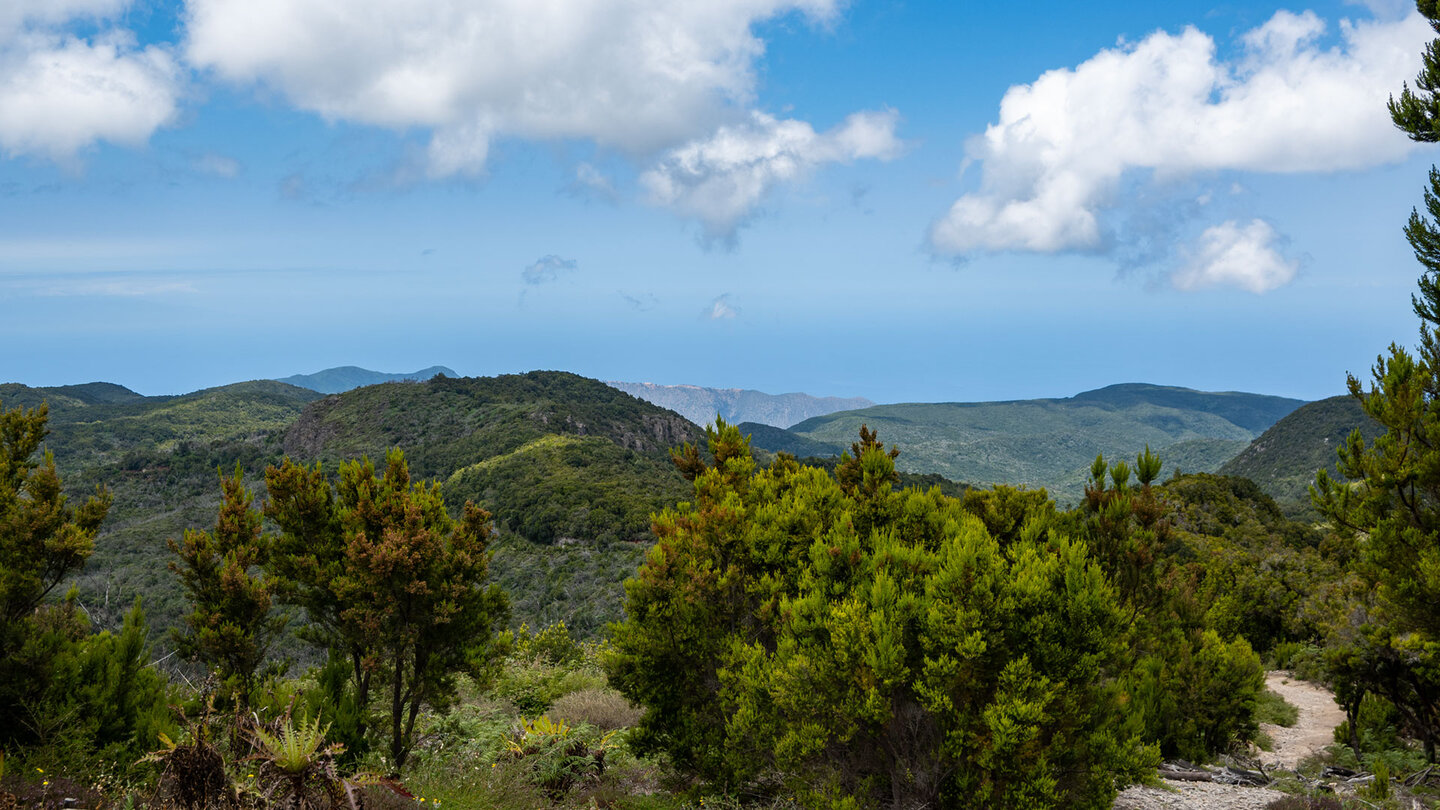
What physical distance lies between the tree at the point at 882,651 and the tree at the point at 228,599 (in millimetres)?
4013

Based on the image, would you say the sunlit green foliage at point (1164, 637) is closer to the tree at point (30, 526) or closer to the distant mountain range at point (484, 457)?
the distant mountain range at point (484, 457)

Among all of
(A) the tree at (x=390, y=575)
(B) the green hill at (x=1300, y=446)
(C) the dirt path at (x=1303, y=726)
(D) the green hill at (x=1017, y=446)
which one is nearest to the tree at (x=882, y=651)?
(A) the tree at (x=390, y=575)

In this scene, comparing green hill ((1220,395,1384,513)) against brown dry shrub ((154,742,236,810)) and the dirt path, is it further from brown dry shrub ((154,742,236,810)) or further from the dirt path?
brown dry shrub ((154,742,236,810))

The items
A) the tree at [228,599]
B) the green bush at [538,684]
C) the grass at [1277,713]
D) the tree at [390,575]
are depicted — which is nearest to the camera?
the tree at [228,599]

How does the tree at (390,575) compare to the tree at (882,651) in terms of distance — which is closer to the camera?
the tree at (882,651)

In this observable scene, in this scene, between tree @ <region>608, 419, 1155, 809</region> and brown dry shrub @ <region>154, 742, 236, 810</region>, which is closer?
brown dry shrub @ <region>154, 742, 236, 810</region>

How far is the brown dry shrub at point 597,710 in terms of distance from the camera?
506 inches

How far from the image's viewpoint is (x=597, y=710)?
43.7 ft

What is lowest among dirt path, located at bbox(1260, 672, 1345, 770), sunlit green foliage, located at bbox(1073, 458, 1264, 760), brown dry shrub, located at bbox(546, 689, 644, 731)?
dirt path, located at bbox(1260, 672, 1345, 770)

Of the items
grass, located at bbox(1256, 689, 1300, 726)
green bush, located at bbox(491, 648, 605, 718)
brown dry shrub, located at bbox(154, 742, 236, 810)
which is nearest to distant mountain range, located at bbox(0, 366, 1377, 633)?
grass, located at bbox(1256, 689, 1300, 726)

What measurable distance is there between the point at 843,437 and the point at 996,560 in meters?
192

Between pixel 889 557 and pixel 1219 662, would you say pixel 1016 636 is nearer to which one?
pixel 889 557

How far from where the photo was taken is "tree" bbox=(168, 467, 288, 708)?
8219 mm

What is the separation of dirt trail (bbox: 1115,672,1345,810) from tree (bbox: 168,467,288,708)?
9.22 metres
